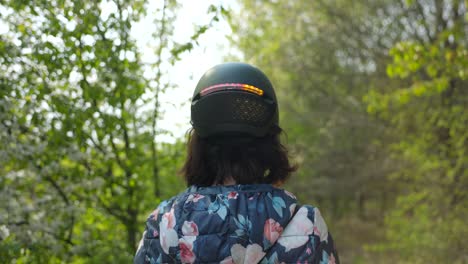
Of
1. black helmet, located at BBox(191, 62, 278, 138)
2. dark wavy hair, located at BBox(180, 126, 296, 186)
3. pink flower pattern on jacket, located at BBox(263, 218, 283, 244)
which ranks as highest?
black helmet, located at BBox(191, 62, 278, 138)

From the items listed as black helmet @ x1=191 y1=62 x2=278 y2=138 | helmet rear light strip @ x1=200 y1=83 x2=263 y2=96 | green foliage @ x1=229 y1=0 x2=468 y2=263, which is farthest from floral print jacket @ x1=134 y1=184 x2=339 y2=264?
green foliage @ x1=229 y1=0 x2=468 y2=263

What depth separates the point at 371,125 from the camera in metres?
11.2

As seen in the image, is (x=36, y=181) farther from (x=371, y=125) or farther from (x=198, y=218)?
(x=371, y=125)

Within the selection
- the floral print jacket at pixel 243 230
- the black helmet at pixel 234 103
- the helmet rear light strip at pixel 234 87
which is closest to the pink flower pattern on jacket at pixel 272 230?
the floral print jacket at pixel 243 230

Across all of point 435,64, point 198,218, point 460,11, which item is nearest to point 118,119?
point 198,218

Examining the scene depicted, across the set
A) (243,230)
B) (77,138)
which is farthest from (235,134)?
(77,138)

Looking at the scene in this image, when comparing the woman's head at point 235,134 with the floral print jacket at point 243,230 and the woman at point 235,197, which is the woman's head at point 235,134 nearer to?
the woman at point 235,197

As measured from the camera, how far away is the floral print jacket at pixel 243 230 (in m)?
1.79

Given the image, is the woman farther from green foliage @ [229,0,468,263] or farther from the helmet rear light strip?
green foliage @ [229,0,468,263]

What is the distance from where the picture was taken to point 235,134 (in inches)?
79.7

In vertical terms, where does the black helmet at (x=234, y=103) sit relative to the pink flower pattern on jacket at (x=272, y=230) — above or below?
above

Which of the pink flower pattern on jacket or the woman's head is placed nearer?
the pink flower pattern on jacket

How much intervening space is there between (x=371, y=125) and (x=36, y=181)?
827cm

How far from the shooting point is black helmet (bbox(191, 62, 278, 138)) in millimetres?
2023
